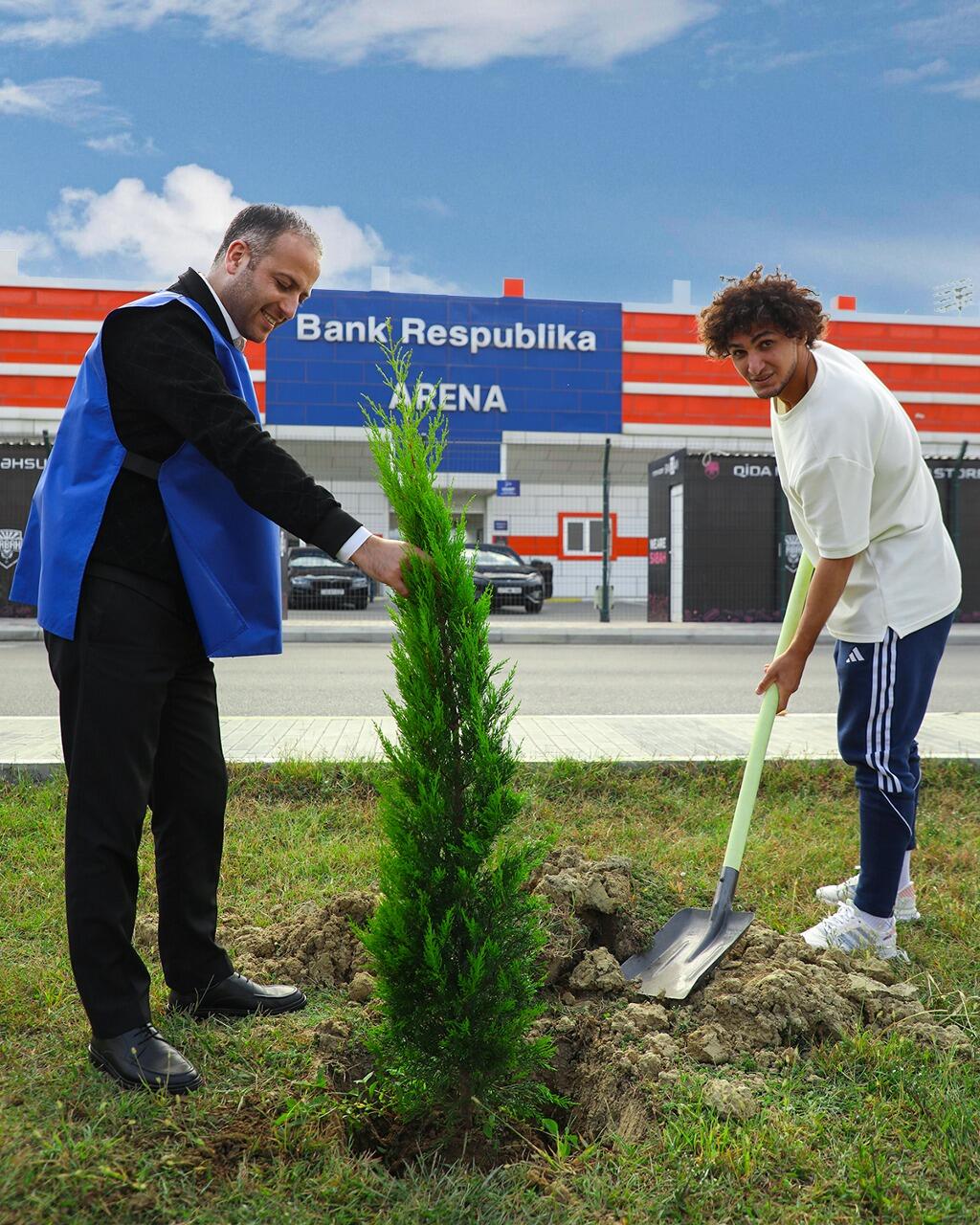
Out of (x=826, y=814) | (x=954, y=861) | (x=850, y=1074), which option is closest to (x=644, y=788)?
(x=826, y=814)

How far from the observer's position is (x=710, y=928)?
9.98ft

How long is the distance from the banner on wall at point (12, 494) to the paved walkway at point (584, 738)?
40.9 feet

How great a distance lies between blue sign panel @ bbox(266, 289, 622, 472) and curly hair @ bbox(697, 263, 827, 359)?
1005 inches

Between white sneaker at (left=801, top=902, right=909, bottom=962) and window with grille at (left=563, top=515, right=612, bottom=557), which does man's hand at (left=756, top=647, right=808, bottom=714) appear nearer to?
white sneaker at (left=801, top=902, right=909, bottom=962)

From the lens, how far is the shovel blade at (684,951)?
2773 mm

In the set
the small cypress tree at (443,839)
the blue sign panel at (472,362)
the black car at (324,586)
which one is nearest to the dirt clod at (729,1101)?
the small cypress tree at (443,839)

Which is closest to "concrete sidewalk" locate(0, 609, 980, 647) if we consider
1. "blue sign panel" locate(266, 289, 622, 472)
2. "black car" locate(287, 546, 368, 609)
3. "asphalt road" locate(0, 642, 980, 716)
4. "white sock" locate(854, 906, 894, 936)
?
"asphalt road" locate(0, 642, 980, 716)

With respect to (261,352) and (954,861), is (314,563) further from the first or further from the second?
(954,861)

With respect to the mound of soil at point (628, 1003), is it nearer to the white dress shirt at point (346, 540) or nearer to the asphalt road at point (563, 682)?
the white dress shirt at point (346, 540)

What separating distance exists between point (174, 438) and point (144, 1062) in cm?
141

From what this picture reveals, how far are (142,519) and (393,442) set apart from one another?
670mm

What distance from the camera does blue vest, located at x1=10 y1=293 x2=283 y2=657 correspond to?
2301 mm

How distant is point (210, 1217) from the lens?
6.00 feet

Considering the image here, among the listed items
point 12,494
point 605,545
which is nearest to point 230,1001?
point 605,545
